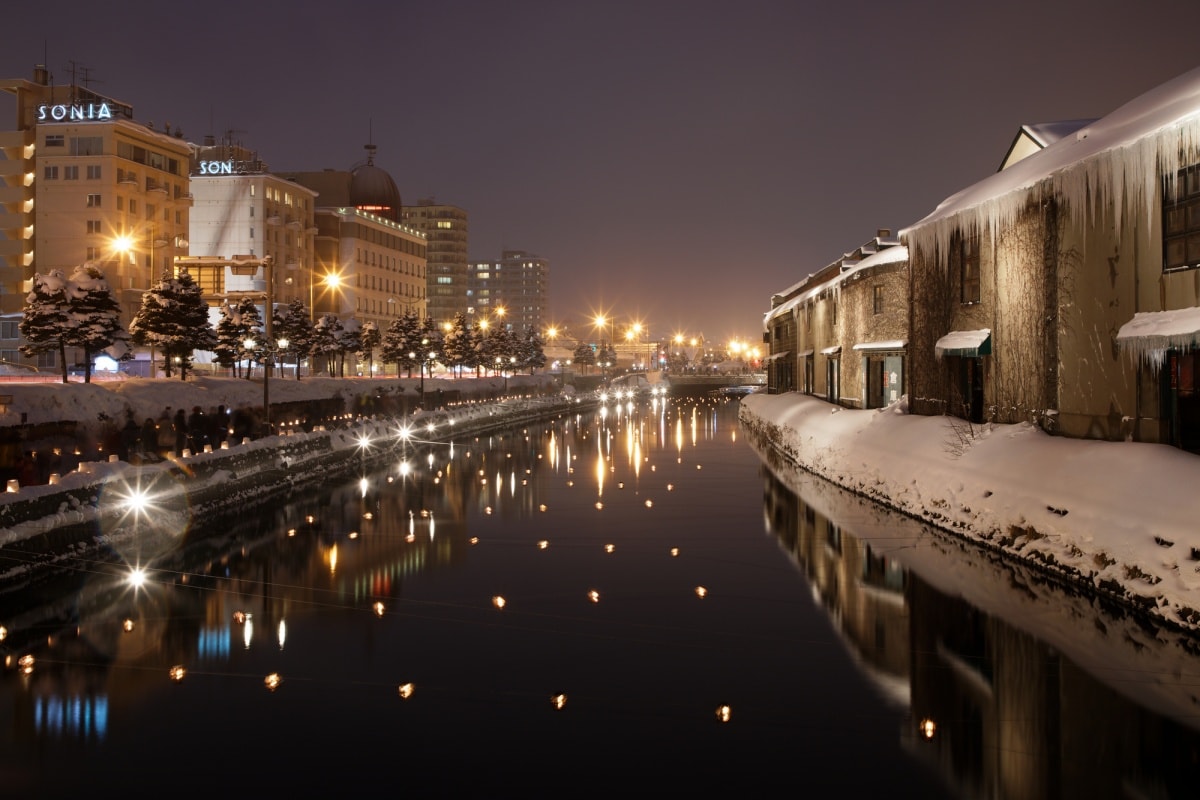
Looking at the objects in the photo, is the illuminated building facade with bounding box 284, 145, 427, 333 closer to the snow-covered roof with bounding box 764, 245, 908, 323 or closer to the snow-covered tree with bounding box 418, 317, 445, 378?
the snow-covered tree with bounding box 418, 317, 445, 378

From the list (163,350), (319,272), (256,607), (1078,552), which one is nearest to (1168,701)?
(1078,552)

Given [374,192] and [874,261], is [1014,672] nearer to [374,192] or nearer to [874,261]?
[874,261]

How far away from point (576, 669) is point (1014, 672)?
17.1ft

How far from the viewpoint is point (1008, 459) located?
64.7 ft

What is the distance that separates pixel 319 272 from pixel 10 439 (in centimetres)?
8615

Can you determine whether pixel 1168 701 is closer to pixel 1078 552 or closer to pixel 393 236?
pixel 1078 552

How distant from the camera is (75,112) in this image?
3258 inches

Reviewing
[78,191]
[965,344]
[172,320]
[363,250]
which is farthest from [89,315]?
[363,250]

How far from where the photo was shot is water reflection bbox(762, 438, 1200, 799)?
30.0 ft

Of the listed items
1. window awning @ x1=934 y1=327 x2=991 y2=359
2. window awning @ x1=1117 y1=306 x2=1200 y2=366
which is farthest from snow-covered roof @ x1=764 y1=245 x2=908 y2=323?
window awning @ x1=1117 y1=306 x2=1200 y2=366

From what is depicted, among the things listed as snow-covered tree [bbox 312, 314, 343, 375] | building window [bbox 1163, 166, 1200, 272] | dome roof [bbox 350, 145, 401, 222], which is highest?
dome roof [bbox 350, 145, 401, 222]

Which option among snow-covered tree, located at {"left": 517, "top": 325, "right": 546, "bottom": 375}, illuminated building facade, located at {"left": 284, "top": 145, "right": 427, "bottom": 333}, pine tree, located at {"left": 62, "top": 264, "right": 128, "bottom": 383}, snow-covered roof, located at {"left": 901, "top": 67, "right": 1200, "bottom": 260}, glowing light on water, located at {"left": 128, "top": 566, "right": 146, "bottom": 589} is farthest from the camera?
snow-covered tree, located at {"left": 517, "top": 325, "right": 546, "bottom": 375}

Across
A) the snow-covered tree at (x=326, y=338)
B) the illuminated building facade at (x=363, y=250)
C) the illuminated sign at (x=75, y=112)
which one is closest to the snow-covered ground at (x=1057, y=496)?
the snow-covered tree at (x=326, y=338)

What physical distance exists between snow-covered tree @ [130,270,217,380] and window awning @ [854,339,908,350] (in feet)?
106
